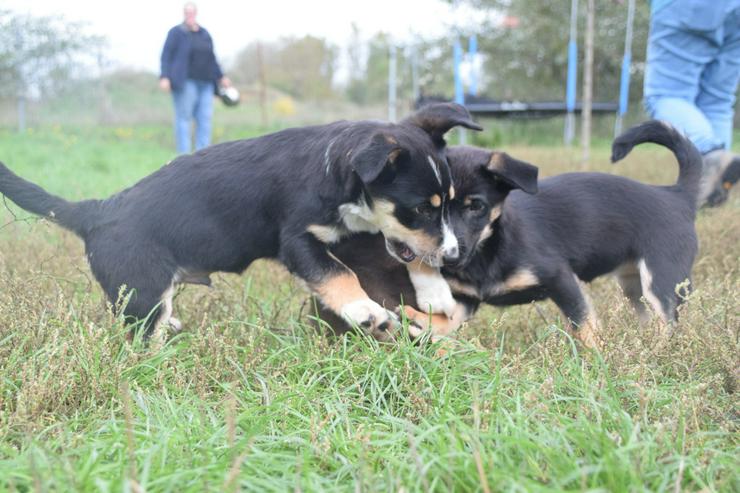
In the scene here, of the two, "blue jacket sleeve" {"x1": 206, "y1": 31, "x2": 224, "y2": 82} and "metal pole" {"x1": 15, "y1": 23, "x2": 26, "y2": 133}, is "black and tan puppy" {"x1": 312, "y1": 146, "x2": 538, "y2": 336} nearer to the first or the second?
"blue jacket sleeve" {"x1": 206, "y1": 31, "x2": 224, "y2": 82}

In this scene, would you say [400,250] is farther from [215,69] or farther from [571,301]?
[215,69]

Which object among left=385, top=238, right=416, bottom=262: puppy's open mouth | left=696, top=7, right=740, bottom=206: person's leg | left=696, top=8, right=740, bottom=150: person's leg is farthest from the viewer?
left=696, top=8, right=740, bottom=150: person's leg

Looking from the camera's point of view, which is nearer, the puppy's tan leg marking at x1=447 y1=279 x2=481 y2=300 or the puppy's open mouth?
the puppy's open mouth

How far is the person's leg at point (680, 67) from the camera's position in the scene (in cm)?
561

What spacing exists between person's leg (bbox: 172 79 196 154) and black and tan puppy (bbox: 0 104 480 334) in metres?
6.80

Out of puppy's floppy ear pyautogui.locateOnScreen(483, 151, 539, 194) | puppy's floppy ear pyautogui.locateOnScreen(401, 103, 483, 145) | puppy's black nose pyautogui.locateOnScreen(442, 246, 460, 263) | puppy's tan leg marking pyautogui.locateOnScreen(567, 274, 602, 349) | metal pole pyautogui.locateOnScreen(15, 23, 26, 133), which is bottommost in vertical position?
metal pole pyautogui.locateOnScreen(15, 23, 26, 133)

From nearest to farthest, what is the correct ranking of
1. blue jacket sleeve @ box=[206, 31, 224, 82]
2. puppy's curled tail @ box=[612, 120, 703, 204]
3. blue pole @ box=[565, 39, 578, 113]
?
puppy's curled tail @ box=[612, 120, 703, 204] → blue jacket sleeve @ box=[206, 31, 224, 82] → blue pole @ box=[565, 39, 578, 113]

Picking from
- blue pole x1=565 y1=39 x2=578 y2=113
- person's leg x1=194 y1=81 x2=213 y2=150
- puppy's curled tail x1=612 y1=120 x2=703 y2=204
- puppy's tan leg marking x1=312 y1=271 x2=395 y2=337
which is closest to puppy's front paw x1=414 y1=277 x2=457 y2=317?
puppy's tan leg marking x1=312 y1=271 x2=395 y2=337

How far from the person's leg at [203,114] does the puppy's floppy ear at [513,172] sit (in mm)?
7619

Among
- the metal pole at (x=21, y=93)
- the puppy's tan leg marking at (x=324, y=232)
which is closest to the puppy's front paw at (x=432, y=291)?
the puppy's tan leg marking at (x=324, y=232)

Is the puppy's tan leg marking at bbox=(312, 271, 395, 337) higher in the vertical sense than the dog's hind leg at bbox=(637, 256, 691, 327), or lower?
higher

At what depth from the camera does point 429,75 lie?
84.5 ft

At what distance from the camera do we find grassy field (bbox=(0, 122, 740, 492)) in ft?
6.05

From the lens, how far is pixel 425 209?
3.27 metres
